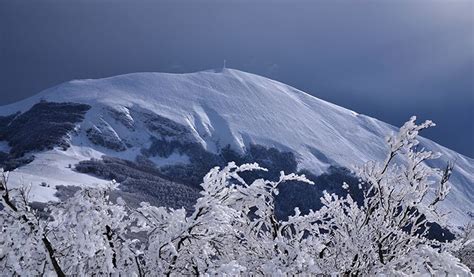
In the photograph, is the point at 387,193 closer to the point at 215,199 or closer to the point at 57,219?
the point at 215,199

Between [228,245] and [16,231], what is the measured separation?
16.4 ft

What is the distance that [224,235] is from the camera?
394 inches

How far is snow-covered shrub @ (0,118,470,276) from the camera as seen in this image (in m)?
7.67

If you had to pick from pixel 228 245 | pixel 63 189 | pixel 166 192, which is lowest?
pixel 166 192

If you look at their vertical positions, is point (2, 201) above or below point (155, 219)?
above

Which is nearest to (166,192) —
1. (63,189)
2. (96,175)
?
(96,175)

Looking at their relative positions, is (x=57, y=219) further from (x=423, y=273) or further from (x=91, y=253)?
(x=423, y=273)

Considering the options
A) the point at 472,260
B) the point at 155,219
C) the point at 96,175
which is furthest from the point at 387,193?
the point at 96,175

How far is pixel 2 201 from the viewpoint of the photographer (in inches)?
287

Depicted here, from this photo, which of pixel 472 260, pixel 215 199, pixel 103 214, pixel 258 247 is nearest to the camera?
pixel 103 214

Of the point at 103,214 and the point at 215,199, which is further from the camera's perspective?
the point at 215,199

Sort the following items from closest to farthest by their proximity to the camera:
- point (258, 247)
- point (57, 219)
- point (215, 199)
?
point (57, 219)
point (215, 199)
point (258, 247)

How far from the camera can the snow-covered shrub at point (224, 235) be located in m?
7.67

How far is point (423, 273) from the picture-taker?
8695 mm
